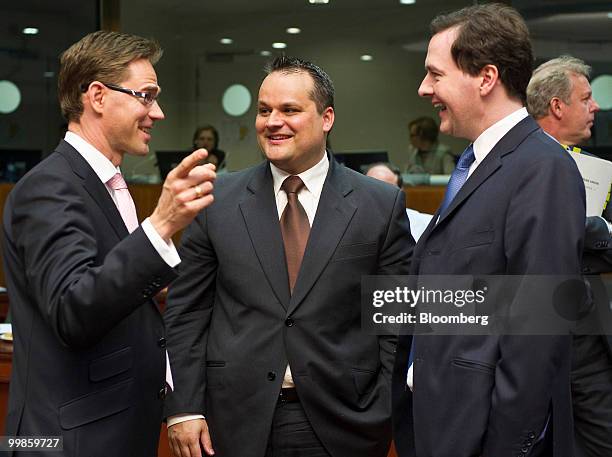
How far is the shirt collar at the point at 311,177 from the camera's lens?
8.78 ft

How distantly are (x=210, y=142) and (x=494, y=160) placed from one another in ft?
22.5

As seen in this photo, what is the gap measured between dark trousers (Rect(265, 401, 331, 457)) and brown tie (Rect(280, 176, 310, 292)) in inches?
14.2

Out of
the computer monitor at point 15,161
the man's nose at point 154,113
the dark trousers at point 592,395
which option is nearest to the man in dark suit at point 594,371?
the dark trousers at point 592,395

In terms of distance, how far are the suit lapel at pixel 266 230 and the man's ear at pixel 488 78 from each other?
78 centimetres

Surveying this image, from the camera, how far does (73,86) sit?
2162mm

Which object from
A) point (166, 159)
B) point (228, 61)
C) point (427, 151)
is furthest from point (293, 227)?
point (228, 61)

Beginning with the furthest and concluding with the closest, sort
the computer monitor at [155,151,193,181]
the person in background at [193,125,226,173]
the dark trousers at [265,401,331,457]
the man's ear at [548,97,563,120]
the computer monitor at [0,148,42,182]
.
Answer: the person in background at [193,125,226,173] < the computer monitor at [0,148,42,182] < the computer monitor at [155,151,193,181] < the man's ear at [548,97,563,120] < the dark trousers at [265,401,331,457]

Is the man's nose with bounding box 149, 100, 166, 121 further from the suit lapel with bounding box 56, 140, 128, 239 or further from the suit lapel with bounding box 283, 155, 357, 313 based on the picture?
the suit lapel with bounding box 283, 155, 357, 313

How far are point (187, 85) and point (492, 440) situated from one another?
7.45 metres

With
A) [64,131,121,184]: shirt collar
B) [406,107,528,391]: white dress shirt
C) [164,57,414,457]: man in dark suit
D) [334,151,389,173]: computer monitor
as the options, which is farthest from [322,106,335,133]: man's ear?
[334,151,389,173]: computer monitor

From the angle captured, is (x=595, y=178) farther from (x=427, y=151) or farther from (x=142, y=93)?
(x=427, y=151)

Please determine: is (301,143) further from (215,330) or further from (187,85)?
(187,85)

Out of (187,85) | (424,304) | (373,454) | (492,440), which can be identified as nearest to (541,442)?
(492,440)

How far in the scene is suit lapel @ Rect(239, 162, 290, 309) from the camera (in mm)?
2539
